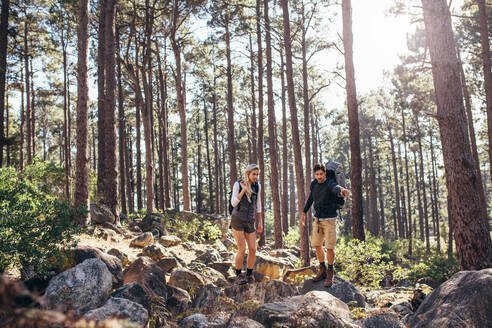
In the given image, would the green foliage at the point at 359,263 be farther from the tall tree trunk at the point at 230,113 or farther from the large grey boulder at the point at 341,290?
the tall tree trunk at the point at 230,113

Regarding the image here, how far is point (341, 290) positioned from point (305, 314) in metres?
2.07

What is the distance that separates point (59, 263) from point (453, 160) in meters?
7.00

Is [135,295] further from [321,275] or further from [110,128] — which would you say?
[110,128]

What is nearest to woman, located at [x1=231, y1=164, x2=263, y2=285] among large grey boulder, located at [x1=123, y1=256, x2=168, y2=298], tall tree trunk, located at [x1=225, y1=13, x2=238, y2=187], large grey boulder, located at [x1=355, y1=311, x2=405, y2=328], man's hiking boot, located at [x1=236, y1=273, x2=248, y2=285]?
man's hiking boot, located at [x1=236, y1=273, x2=248, y2=285]

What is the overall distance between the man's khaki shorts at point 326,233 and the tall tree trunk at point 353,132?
400 cm

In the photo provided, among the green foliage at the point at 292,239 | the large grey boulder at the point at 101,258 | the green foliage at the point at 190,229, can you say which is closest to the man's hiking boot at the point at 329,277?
the large grey boulder at the point at 101,258

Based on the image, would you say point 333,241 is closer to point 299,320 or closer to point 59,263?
point 299,320

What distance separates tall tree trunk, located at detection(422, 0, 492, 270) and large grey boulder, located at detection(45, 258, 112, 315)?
6095 millimetres

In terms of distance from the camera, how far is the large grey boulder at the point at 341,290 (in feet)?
19.1

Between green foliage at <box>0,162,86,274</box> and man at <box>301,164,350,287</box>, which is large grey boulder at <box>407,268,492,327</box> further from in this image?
green foliage at <box>0,162,86,274</box>

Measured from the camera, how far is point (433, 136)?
34.0 m

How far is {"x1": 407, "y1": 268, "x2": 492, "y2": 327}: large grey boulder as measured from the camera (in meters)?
3.81

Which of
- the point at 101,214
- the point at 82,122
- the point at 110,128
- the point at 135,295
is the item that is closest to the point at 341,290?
the point at 135,295

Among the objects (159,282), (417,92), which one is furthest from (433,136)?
(159,282)
